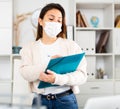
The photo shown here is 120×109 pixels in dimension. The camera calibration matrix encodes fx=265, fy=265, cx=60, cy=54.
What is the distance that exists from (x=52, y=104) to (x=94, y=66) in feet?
6.02

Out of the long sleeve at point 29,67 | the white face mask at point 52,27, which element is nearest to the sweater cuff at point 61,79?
the long sleeve at point 29,67

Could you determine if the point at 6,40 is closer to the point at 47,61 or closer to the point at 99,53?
the point at 99,53

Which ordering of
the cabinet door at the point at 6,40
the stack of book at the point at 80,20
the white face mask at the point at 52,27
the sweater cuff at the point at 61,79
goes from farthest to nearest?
the stack of book at the point at 80,20 → the cabinet door at the point at 6,40 → the white face mask at the point at 52,27 → the sweater cuff at the point at 61,79

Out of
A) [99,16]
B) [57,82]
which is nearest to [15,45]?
[99,16]

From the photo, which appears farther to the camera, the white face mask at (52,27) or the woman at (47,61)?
the white face mask at (52,27)

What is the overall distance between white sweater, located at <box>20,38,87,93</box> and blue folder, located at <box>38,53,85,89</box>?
0.11ft

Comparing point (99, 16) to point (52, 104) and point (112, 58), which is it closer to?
point (112, 58)

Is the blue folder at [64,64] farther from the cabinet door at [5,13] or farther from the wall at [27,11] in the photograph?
the wall at [27,11]

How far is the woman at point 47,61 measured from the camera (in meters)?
1.64

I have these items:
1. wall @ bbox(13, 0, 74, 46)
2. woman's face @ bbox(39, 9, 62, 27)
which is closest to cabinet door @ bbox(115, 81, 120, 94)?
wall @ bbox(13, 0, 74, 46)

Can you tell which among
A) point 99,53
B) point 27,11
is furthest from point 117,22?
point 27,11

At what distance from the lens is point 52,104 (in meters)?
Result: 1.66

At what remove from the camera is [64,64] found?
163cm

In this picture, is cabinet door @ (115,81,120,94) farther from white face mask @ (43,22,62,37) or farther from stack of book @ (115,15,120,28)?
white face mask @ (43,22,62,37)
